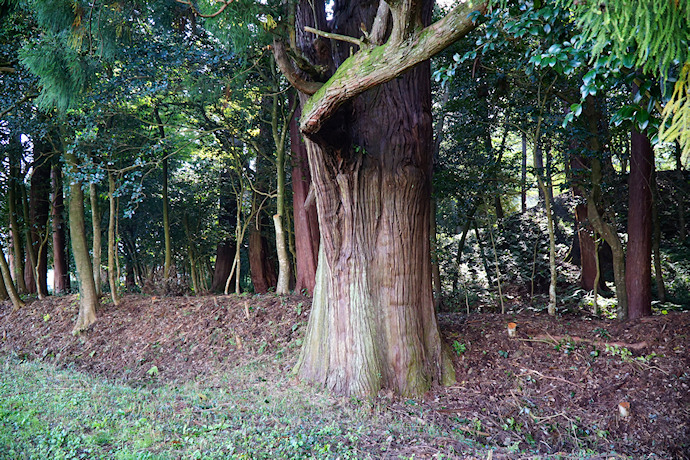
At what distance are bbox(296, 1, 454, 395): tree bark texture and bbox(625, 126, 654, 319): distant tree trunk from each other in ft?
10.2

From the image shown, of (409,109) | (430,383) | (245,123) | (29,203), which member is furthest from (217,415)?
(29,203)

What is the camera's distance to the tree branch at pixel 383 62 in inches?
119

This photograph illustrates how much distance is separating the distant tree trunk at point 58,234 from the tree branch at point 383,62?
8.23 m

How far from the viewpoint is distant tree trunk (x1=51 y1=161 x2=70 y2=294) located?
33.5ft

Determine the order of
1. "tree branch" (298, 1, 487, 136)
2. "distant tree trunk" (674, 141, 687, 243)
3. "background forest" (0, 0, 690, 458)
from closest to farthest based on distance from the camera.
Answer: "tree branch" (298, 1, 487, 136), "background forest" (0, 0, 690, 458), "distant tree trunk" (674, 141, 687, 243)

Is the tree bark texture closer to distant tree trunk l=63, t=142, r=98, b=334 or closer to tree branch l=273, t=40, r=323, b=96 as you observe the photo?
tree branch l=273, t=40, r=323, b=96

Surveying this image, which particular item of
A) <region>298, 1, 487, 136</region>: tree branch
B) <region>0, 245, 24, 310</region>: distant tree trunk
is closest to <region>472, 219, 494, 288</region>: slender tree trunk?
<region>298, 1, 487, 136</region>: tree branch

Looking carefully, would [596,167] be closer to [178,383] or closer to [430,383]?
[430,383]

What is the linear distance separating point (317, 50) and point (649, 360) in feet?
15.3

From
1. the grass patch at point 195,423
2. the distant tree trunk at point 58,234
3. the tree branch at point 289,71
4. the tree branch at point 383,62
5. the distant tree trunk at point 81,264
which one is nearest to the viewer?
the tree branch at point 383,62

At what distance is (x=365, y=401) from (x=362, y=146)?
8.49 ft

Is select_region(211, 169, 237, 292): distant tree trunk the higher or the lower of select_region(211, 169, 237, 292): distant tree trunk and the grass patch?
the higher

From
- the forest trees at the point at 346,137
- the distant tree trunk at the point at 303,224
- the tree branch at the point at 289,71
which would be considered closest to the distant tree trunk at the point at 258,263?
the forest trees at the point at 346,137

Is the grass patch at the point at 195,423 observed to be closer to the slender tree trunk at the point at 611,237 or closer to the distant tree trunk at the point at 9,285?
the slender tree trunk at the point at 611,237
